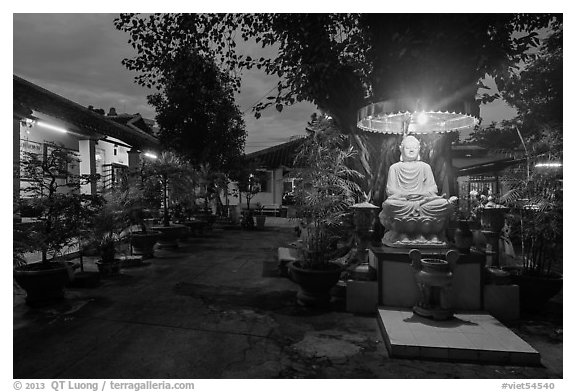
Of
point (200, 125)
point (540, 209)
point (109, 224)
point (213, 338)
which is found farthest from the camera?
point (200, 125)

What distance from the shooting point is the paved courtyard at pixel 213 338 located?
142 inches

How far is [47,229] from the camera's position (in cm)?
594

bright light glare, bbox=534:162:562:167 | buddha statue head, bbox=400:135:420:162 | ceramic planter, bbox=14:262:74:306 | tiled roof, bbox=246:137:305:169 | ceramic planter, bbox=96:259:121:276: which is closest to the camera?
ceramic planter, bbox=14:262:74:306

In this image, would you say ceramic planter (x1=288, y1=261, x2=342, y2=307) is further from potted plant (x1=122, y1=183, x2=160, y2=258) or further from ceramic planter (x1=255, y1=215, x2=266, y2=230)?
ceramic planter (x1=255, y1=215, x2=266, y2=230)

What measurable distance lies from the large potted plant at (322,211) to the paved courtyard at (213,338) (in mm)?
530

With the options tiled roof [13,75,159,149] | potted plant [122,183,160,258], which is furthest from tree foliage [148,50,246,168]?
potted plant [122,183,160,258]

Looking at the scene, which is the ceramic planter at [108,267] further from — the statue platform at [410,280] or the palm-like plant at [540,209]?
the palm-like plant at [540,209]

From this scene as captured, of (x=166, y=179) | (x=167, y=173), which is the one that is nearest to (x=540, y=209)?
(x=167, y=173)

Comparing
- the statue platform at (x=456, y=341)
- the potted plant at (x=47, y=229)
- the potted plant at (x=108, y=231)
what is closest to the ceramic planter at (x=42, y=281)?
the potted plant at (x=47, y=229)

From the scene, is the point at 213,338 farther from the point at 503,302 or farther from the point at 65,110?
the point at 65,110

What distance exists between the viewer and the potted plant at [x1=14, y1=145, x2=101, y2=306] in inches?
215

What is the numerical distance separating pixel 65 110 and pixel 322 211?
31.7ft

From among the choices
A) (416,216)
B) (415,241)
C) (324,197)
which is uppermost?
(324,197)

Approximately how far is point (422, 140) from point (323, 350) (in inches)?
214
